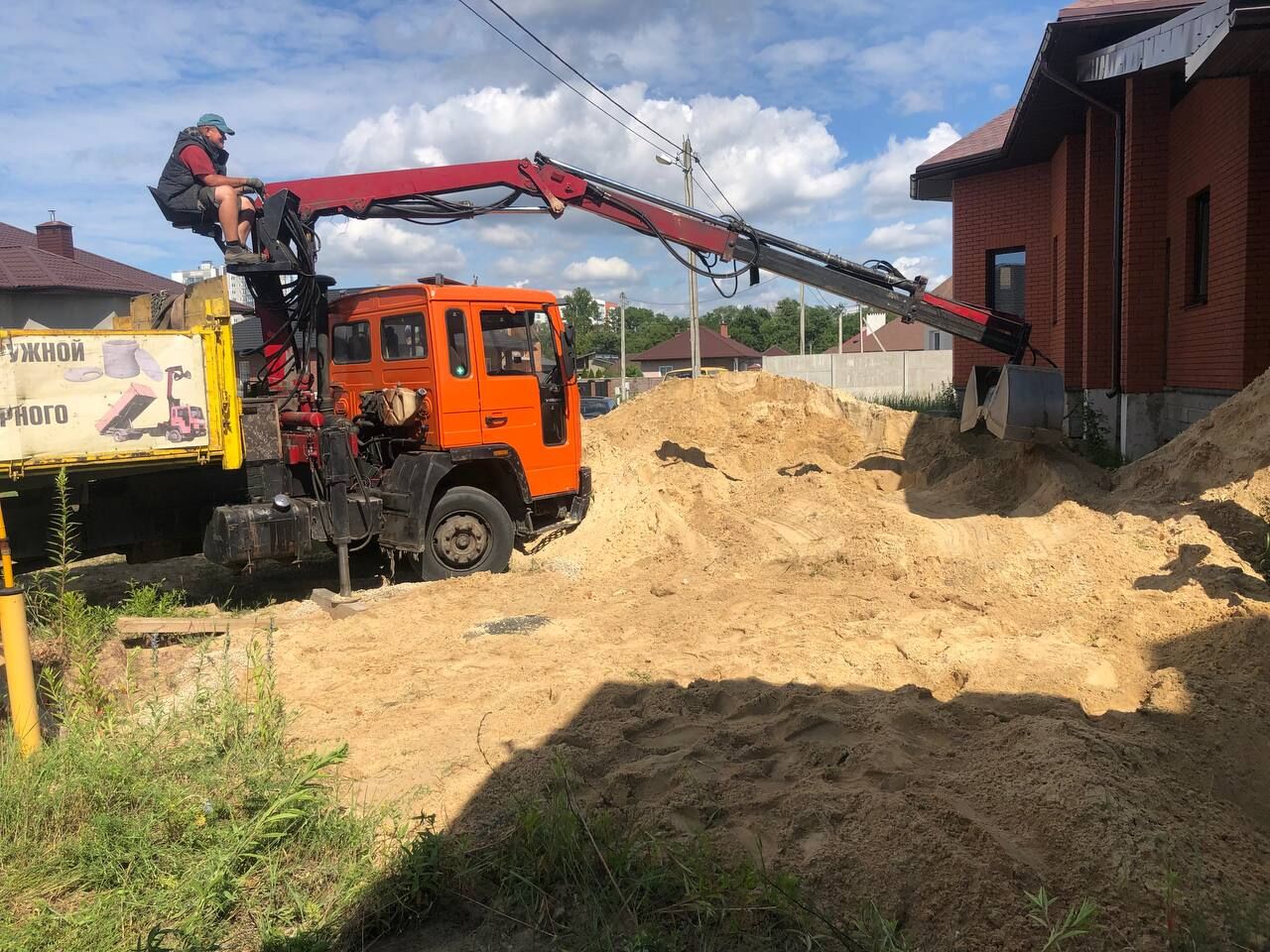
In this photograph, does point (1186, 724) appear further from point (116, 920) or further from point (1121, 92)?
point (1121, 92)

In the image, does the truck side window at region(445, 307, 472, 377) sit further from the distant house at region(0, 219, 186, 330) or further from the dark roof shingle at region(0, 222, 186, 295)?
the distant house at region(0, 219, 186, 330)

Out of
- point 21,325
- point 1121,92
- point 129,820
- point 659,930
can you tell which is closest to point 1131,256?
point 1121,92

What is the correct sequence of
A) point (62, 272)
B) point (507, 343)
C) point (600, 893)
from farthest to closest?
1. point (62, 272)
2. point (507, 343)
3. point (600, 893)

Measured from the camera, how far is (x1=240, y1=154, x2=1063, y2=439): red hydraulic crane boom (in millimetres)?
8828

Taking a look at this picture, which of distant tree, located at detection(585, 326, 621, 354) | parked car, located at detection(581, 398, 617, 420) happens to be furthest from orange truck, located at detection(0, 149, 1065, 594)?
Result: distant tree, located at detection(585, 326, 621, 354)

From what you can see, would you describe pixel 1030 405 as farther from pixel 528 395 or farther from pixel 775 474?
pixel 528 395

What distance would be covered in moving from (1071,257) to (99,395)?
1339cm

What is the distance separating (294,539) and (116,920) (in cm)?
485

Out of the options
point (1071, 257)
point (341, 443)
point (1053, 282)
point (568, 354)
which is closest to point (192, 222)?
point (341, 443)

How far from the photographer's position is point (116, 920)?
3037mm

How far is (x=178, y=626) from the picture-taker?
688cm

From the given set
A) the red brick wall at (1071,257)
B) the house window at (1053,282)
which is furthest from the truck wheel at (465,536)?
the house window at (1053,282)

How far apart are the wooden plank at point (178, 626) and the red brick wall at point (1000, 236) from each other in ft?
44.9

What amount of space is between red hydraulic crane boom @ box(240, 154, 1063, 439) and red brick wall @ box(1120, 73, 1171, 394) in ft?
5.29
